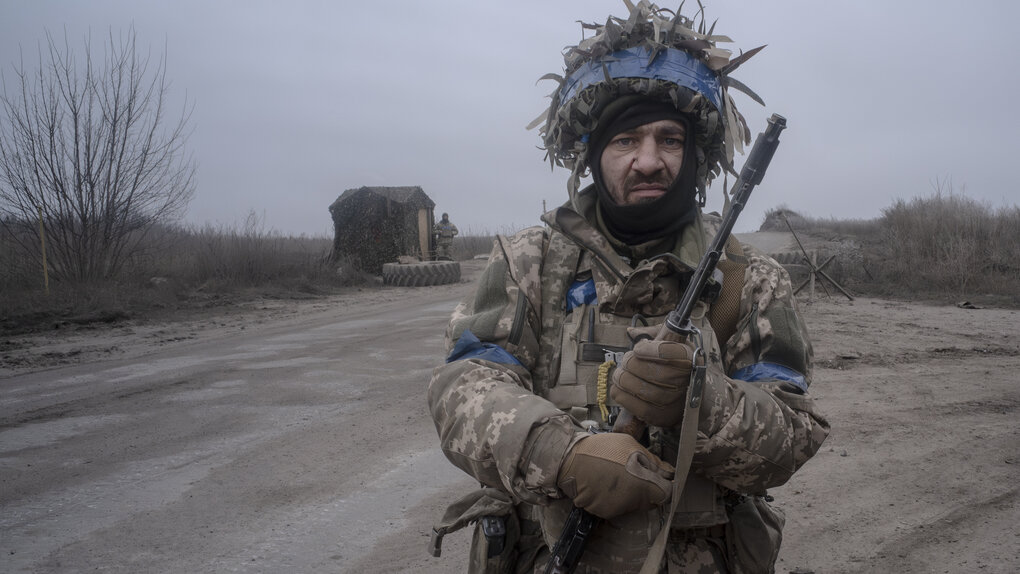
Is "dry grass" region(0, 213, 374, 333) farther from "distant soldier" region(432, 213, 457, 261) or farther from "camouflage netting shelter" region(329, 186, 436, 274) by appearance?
"distant soldier" region(432, 213, 457, 261)

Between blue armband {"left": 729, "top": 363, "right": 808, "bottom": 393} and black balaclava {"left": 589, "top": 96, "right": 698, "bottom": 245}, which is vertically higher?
black balaclava {"left": 589, "top": 96, "right": 698, "bottom": 245}

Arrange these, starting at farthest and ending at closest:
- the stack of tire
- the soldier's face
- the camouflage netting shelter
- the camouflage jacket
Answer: the camouflage netting shelter < the stack of tire < the soldier's face < the camouflage jacket

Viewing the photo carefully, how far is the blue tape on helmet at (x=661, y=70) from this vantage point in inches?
79.8

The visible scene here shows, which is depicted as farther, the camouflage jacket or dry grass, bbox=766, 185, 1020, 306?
dry grass, bbox=766, 185, 1020, 306

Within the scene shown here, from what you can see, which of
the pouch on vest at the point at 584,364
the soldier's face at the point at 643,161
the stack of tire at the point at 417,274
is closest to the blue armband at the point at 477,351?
the pouch on vest at the point at 584,364

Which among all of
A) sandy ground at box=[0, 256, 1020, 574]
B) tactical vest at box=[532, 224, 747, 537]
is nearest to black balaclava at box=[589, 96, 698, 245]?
tactical vest at box=[532, 224, 747, 537]

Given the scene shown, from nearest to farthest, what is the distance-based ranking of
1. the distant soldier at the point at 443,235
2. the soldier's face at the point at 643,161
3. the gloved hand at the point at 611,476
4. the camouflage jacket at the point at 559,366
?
the gloved hand at the point at 611,476 → the camouflage jacket at the point at 559,366 → the soldier's face at the point at 643,161 → the distant soldier at the point at 443,235

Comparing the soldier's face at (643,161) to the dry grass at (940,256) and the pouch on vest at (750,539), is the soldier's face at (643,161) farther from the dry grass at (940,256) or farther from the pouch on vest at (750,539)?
the dry grass at (940,256)

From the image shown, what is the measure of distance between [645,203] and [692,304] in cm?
42

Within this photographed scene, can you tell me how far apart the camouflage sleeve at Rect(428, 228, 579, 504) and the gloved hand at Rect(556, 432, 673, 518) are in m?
0.04

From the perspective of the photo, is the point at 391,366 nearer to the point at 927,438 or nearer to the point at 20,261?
the point at 927,438

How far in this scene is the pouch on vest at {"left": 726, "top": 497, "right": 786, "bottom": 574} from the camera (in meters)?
1.81

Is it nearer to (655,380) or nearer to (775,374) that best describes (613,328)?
(655,380)

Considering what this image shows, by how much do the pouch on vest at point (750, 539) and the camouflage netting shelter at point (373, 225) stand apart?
2042cm
